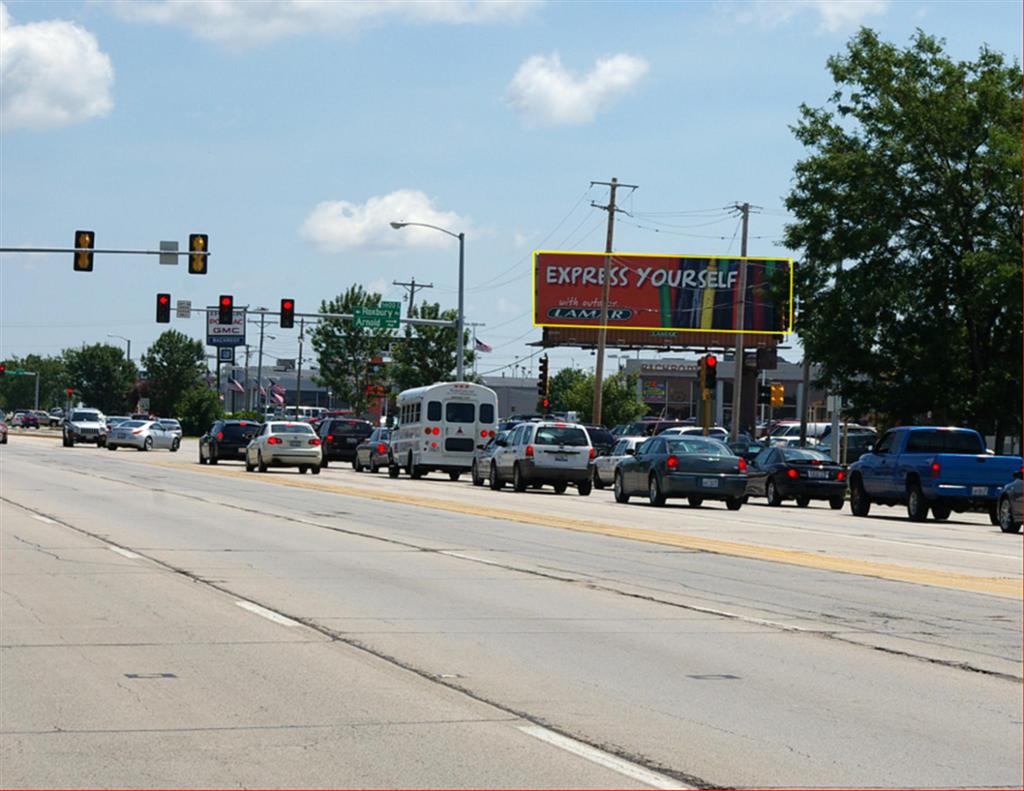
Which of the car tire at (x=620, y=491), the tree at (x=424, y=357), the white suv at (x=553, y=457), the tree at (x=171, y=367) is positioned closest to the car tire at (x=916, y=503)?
the car tire at (x=620, y=491)

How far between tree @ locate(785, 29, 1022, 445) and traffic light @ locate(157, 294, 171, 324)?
24.2 meters

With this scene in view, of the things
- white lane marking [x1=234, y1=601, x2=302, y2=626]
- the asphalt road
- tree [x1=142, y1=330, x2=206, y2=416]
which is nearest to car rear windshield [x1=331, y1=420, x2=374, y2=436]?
the asphalt road

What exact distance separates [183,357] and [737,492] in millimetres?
113338

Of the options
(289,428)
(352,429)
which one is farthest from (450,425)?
(352,429)

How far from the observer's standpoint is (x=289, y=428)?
2008 inches

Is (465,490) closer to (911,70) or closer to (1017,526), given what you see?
(1017,526)

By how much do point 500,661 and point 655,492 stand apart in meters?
24.0

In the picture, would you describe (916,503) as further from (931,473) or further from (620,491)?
(620,491)

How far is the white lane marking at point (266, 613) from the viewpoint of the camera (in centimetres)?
1324

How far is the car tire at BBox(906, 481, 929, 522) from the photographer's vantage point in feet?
107

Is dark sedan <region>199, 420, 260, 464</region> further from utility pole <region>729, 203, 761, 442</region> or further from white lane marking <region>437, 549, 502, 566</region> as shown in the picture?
white lane marking <region>437, 549, 502, 566</region>

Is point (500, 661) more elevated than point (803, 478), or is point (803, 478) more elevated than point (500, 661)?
point (803, 478)

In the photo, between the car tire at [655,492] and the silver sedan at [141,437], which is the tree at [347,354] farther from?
the car tire at [655,492]

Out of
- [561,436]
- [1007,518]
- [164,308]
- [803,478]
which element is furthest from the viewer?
[164,308]
